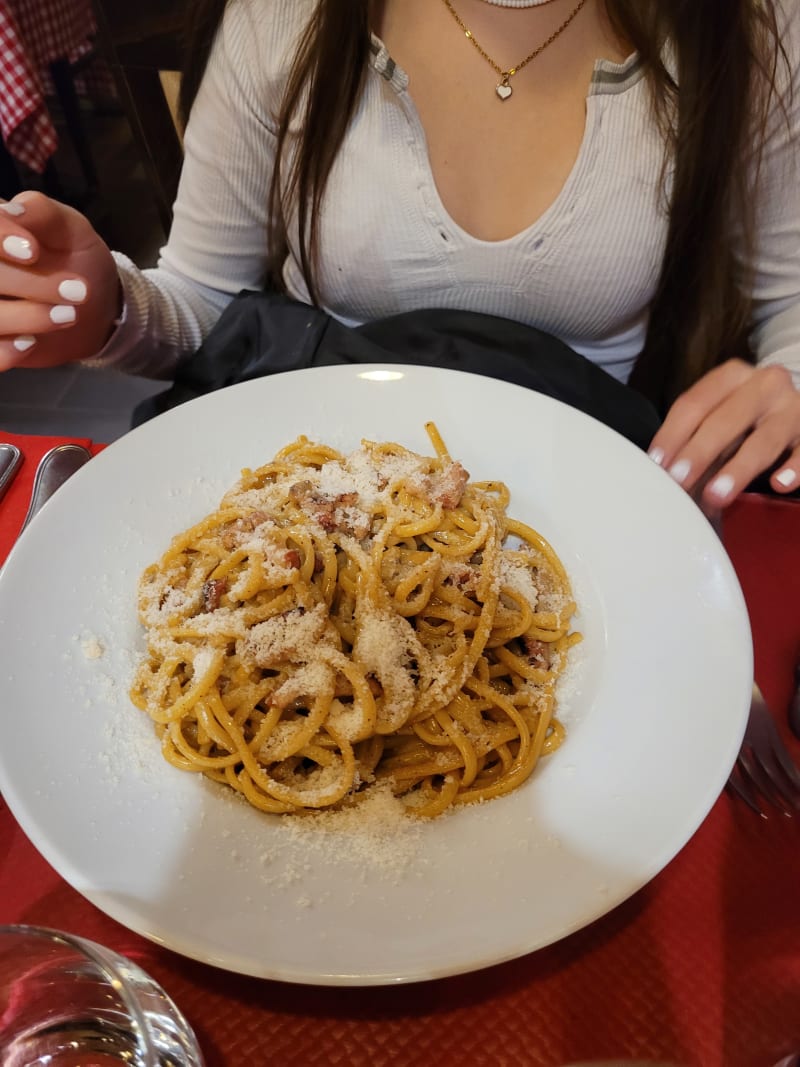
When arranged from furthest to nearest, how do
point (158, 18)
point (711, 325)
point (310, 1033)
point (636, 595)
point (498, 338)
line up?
point (158, 18) < point (711, 325) < point (498, 338) < point (636, 595) < point (310, 1033)

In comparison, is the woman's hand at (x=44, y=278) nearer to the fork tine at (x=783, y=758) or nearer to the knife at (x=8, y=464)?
the knife at (x=8, y=464)

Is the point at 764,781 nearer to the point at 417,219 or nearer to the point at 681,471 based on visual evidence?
the point at 681,471

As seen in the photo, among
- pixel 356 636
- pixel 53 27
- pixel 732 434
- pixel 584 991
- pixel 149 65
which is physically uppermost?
pixel 53 27

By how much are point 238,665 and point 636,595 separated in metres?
0.51

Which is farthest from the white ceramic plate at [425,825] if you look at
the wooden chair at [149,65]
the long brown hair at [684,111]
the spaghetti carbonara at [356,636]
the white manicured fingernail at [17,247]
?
the wooden chair at [149,65]

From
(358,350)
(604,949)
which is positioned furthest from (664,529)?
(358,350)

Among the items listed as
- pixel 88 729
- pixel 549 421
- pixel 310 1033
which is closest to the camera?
pixel 310 1033

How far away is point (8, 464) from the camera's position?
3.84 feet

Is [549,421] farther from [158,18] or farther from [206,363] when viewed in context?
[158,18]

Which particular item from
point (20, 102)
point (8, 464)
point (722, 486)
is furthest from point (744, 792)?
point (20, 102)

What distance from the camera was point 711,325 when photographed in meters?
1.41

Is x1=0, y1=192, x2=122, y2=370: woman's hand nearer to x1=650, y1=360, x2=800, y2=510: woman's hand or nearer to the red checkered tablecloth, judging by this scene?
x1=650, y1=360, x2=800, y2=510: woman's hand

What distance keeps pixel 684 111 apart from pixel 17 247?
102 cm

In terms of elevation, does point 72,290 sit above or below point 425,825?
above
